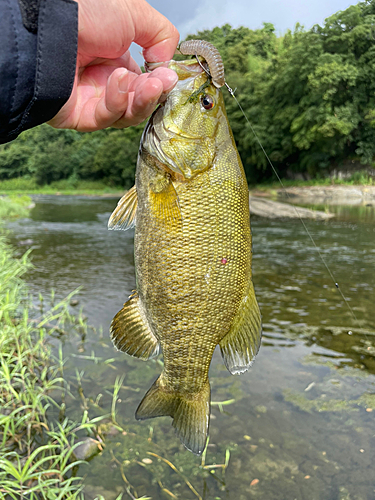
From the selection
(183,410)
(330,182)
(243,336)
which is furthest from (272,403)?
(330,182)

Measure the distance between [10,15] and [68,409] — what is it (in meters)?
5.01

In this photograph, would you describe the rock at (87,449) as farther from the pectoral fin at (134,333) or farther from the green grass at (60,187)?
the green grass at (60,187)

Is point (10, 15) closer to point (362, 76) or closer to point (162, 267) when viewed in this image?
point (162, 267)

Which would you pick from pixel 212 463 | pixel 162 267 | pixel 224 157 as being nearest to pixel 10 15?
pixel 224 157

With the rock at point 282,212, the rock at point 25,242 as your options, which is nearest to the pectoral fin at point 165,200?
the rock at point 25,242

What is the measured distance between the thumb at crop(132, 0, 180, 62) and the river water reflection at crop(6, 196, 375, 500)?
417cm

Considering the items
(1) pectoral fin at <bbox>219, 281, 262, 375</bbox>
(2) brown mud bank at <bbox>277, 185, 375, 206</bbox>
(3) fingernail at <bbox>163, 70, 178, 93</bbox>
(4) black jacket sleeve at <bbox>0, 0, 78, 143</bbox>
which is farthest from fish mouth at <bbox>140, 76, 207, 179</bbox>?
(2) brown mud bank at <bbox>277, 185, 375, 206</bbox>

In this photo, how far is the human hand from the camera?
66.9 inches

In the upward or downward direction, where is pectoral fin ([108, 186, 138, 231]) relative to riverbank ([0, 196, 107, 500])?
upward

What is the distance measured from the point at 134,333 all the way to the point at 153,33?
1.44 m

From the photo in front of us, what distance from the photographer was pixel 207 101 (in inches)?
76.7

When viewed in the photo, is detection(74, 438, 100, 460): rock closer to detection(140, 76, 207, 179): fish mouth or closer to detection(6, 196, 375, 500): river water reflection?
detection(6, 196, 375, 500): river water reflection

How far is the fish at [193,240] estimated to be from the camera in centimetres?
186

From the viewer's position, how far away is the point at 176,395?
2.11 m
